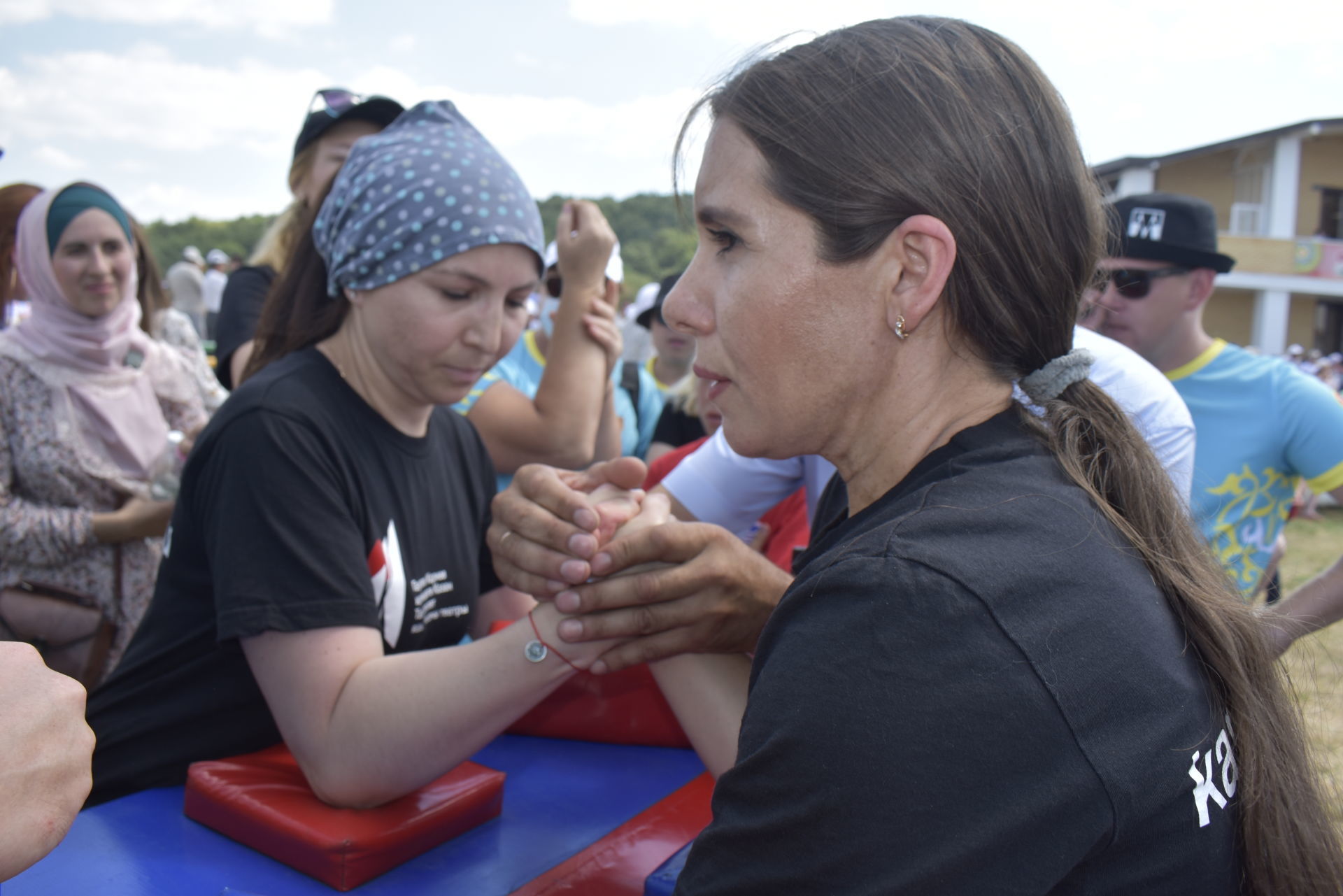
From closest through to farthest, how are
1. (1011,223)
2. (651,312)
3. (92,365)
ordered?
(1011,223), (92,365), (651,312)

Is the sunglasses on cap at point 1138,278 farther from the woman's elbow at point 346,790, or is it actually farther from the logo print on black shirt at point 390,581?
the woman's elbow at point 346,790

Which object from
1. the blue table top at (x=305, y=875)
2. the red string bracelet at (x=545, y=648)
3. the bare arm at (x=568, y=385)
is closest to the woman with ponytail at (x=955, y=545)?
the red string bracelet at (x=545, y=648)

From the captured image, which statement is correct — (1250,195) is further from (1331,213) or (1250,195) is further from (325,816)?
(325,816)

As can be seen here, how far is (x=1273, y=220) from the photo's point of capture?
92.4ft

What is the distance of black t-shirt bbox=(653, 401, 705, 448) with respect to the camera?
5125mm

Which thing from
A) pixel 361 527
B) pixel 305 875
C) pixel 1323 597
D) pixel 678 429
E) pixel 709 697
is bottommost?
pixel 1323 597

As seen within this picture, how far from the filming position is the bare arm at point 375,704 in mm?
1551

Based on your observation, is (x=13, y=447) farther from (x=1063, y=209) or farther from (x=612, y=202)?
(x=612, y=202)

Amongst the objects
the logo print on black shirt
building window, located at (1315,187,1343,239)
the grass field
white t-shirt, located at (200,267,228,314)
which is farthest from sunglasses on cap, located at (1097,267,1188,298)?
building window, located at (1315,187,1343,239)

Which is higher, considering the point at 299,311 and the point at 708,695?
the point at 299,311

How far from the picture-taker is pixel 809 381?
1269mm

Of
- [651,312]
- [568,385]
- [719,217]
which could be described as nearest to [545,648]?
[719,217]

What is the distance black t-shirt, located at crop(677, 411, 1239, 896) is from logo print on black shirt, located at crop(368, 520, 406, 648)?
948 mm

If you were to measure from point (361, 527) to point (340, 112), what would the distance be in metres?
2.28
